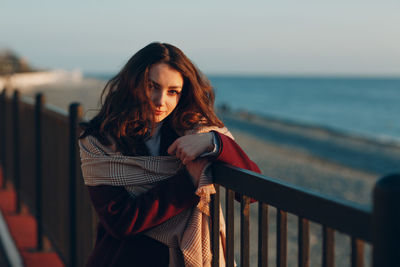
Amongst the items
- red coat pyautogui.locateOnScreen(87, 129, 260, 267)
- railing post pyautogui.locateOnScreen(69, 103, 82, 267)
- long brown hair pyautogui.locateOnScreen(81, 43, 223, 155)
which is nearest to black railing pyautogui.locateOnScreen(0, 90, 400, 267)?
railing post pyautogui.locateOnScreen(69, 103, 82, 267)

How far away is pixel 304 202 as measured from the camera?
1.37 metres

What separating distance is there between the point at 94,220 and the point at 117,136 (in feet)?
3.50

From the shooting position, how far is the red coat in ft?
6.56

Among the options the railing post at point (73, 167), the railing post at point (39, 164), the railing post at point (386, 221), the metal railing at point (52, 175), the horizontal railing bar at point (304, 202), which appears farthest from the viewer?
the railing post at point (39, 164)

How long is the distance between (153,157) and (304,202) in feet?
2.90

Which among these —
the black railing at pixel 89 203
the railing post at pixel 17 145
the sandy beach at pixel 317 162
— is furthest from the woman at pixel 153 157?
the railing post at pixel 17 145

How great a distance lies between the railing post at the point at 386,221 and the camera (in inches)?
40.2

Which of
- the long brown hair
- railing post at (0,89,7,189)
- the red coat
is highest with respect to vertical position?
the long brown hair

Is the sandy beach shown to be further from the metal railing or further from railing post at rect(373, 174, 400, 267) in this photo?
railing post at rect(373, 174, 400, 267)

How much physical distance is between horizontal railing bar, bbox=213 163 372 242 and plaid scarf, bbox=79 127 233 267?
280 millimetres

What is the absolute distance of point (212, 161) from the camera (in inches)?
75.0

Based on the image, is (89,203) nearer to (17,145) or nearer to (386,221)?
(386,221)

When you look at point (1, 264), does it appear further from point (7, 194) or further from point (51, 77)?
point (51, 77)

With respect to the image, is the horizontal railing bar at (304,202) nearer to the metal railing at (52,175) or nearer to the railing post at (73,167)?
the metal railing at (52,175)
